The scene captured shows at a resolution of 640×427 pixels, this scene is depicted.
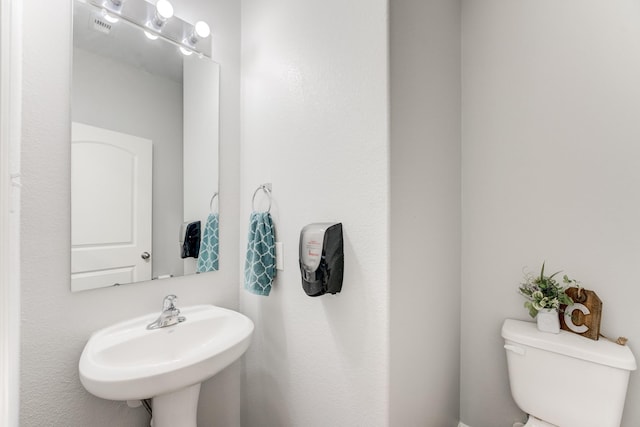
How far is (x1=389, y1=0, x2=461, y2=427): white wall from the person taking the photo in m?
1.00

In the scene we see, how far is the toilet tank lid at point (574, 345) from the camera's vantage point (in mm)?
1017

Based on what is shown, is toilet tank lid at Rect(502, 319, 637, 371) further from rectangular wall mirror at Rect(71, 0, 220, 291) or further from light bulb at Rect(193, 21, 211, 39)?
light bulb at Rect(193, 21, 211, 39)

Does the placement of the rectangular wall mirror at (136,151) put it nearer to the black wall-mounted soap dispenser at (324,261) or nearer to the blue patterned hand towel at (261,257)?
the blue patterned hand towel at (261,257)

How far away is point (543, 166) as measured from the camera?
1.31 metres

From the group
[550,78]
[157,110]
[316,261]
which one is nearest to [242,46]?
[157,110]

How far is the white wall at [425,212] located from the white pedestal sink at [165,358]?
640 mm

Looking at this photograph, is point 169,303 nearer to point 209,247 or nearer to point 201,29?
point 209,247

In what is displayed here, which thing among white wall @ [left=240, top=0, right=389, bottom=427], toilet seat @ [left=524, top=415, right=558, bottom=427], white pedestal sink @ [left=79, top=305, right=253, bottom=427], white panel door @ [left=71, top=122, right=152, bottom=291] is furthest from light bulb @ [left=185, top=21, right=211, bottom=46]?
toilet seat @ [left=524, top=415, right=558, bottom=427]

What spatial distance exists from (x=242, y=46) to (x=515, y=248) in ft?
6.02

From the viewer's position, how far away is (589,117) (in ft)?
3.95

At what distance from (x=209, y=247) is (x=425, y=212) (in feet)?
3.52

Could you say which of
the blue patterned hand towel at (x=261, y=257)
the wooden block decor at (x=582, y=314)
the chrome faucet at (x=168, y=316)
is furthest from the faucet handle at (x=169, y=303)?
the wooden block decor at (x=582, y=314)

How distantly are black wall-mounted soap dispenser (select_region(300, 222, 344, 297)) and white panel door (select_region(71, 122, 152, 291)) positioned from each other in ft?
2.48

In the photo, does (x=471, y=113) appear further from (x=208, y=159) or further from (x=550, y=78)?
(x=208, y=159)
